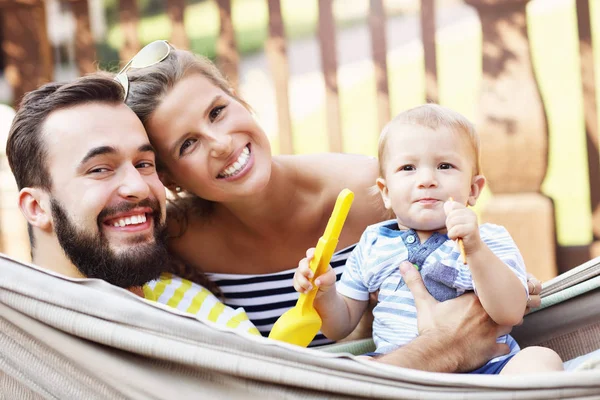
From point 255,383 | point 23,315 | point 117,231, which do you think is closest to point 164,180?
point 117,231

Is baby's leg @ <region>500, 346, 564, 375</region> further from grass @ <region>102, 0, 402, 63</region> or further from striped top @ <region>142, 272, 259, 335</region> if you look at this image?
grass @ <region>102, 0, 402, 63</region>

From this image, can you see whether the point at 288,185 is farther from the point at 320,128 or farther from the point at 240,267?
the point at 320,128

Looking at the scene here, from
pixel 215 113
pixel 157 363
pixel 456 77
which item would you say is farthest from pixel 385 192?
pixel 456 77

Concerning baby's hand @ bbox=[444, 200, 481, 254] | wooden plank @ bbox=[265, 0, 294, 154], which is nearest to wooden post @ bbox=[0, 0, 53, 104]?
wooden plank @ bbox=[265, 0, 294, 154]

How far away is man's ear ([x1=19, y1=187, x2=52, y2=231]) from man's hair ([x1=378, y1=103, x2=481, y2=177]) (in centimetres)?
77

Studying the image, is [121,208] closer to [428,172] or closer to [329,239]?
[329,239]

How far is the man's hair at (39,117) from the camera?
5.31ft

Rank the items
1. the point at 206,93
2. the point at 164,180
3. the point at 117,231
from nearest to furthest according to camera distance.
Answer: the point at 117,231
the point at 206,93
the point at 164,180

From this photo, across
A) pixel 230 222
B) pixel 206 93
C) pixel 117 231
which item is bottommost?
pixel 230 222

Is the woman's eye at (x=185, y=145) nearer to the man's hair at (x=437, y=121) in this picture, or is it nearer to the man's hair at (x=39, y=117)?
the man's hair at (x=39, y=117)

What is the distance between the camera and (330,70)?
3.25 metres

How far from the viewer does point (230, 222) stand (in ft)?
6.86

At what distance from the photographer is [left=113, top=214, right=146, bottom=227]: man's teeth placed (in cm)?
161

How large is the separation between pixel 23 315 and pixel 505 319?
91cm
